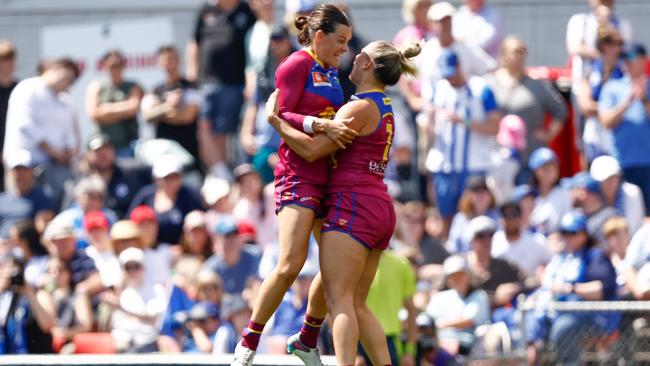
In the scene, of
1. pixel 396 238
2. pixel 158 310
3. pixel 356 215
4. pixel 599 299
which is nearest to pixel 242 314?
pixel 158 310

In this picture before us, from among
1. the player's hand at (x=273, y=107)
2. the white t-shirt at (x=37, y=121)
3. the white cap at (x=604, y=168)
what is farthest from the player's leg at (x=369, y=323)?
the white t-shirt at (x=37, y=121)

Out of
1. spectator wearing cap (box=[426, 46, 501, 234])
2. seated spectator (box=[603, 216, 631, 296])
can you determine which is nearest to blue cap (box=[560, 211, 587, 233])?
seated spectator (box=[603, 216, 631, 296])

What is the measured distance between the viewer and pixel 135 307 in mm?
12414

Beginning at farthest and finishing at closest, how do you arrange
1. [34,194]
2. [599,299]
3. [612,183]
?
[34,194] < [612,183] < [599,299]

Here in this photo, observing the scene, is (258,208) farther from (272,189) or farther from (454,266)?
(454,266)

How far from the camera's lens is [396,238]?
13.1 meters

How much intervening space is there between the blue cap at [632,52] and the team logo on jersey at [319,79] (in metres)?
6.00

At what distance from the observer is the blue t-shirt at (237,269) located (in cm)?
1256

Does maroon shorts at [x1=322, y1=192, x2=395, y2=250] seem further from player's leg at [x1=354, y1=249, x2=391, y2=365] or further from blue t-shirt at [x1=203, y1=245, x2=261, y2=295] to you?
blue t-shirt at [x1=203, y1=245, x2=261, y2=295]

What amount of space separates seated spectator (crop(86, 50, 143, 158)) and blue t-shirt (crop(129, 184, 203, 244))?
880mm

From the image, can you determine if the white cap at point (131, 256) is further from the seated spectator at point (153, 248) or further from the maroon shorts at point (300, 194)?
the maroon shorts at point (300, 194)

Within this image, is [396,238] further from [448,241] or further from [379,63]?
[379,63]

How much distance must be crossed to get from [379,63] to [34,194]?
265 inches

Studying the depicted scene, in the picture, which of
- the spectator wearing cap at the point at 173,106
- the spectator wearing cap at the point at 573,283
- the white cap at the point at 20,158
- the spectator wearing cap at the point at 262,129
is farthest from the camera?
the spectator wearing cap at the point at 173,106
